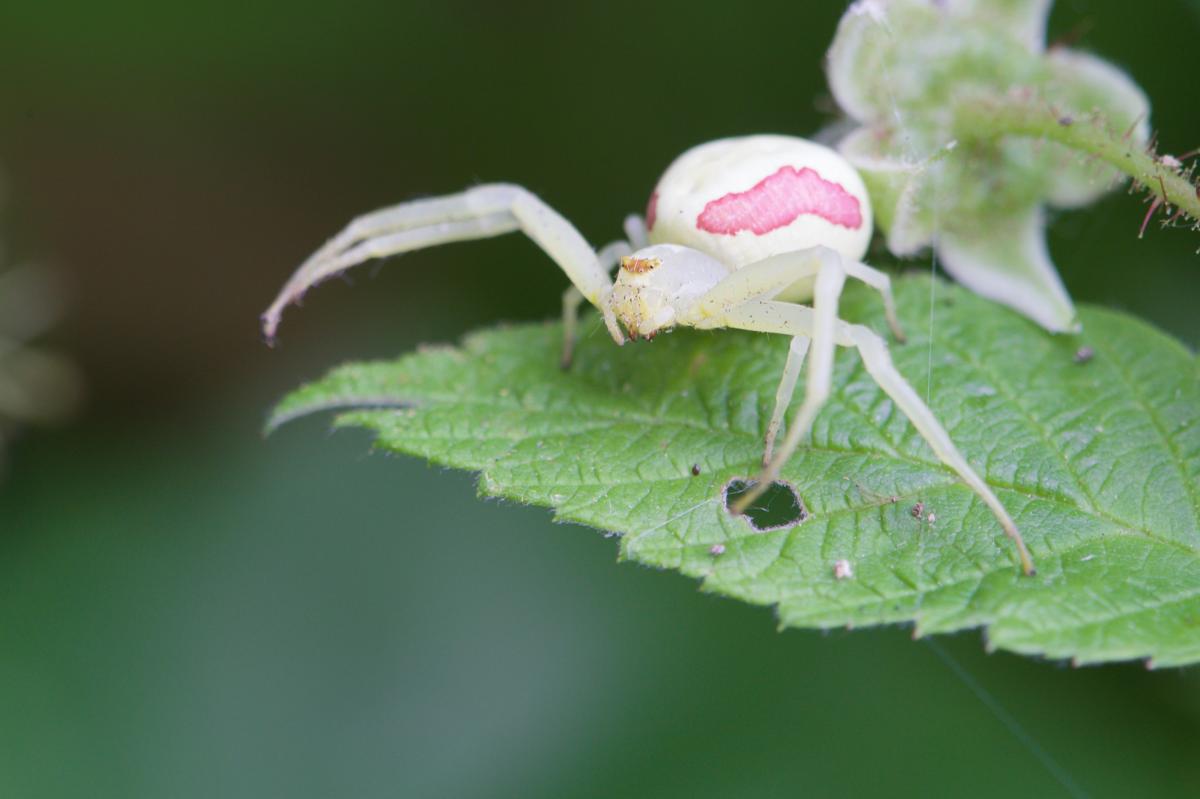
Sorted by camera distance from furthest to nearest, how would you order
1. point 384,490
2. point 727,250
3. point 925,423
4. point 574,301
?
point 384,490
point 574,301
point 727,250
point 925,423

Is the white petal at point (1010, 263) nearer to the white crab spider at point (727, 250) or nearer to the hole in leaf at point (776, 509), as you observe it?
the white crab spider at point (727, 250)

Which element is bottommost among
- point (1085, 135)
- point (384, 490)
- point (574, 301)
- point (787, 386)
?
point (384, 490)

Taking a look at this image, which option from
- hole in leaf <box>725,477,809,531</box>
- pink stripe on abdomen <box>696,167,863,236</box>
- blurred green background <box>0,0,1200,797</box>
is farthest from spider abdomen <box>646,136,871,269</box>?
blurred green background <box>0,0,1200,797</box>

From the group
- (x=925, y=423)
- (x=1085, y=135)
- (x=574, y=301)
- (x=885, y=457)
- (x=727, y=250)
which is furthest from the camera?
(x=574, y=301)

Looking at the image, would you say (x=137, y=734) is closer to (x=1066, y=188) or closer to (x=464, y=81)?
(x=464, y=81)

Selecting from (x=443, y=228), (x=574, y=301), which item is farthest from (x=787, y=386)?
(x=443, y=228)

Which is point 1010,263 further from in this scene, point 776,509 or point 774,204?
point 776,509

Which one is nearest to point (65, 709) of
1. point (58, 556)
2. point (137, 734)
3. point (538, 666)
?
point (137, 734)

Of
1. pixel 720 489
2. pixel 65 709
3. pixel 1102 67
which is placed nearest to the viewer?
pixel 720 489
